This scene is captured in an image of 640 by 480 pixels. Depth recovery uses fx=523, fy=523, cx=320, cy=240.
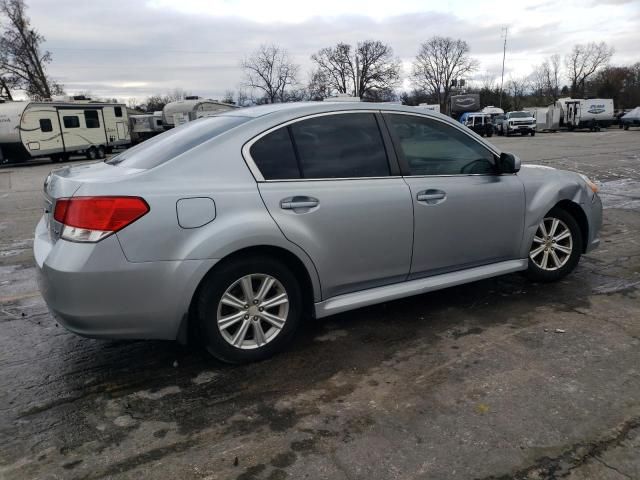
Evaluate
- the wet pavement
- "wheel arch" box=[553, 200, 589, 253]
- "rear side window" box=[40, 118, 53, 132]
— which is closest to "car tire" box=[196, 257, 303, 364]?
the wet pavement

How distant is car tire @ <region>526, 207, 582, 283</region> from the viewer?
4.53 metres

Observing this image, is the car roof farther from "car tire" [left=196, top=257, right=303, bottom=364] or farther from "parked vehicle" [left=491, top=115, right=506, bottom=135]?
"parked vehicle" [left=491, top=115, right=506, bottom=135]

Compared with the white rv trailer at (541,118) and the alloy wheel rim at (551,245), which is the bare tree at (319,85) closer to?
the white rv trailer at (541,118)

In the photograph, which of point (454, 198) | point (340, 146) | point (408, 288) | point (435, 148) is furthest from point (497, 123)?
point (340, 146)

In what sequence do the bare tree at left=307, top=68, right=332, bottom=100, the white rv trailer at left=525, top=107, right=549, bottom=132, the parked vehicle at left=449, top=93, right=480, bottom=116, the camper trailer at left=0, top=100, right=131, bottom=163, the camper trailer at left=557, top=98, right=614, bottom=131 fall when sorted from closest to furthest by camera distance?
the camper trailer at left=0, top=100, right=131, bottom=163, the camper trailer at left=557, top=98, right=614, bottom=131, the white rv trailer at left=525, top=107, right=549, bottom=132, the parked vehicle at left=449, top=93, right=480, bottom=116, the bare tree at left=307, top=68, right=332, bottom=100

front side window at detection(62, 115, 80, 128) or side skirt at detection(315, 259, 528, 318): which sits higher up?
front side window at detection(62, 115, 80, 128)

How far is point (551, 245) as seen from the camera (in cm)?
459

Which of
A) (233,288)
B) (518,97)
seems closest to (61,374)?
(233,288)

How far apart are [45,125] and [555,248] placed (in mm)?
27341

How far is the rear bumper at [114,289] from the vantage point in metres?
2.85

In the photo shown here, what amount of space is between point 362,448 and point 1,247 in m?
6.54

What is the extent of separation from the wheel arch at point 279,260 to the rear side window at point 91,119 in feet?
93.9

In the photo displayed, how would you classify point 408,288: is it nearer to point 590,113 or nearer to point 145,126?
point 145,126

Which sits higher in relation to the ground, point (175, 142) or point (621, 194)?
point (175, 142)
